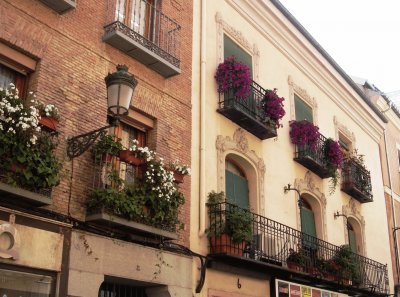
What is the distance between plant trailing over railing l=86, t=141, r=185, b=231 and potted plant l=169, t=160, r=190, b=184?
0.65 ft

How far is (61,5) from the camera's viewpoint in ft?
31.0

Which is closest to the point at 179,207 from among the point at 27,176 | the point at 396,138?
the point at 27,176

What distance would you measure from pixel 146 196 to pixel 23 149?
2.61 m

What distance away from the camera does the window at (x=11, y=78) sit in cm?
879

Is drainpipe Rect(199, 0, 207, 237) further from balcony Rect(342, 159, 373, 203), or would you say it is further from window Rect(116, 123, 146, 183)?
balcony Rect(342, 159, 373, 203)

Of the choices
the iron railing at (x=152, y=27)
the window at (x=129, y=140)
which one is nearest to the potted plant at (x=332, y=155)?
the iron railing at (x=152, y=27)

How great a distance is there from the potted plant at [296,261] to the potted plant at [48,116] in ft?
23.8

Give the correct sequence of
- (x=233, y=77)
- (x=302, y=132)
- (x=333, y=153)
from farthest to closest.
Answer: (x=333, y=153) < (x=302, y=132) < (x=233, y=77)

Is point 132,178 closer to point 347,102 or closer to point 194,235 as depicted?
point 194,235

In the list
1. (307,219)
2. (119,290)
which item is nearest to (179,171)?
(119,290)

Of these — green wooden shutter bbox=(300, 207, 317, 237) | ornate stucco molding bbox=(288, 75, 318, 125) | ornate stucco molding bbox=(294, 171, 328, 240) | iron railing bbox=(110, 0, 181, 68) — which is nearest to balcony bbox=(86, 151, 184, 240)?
iron railing bbox=(110, 0, 181, 68)

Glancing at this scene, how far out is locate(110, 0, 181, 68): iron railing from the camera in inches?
441

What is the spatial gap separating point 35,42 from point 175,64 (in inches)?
133

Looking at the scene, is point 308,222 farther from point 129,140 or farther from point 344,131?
point 129,140
